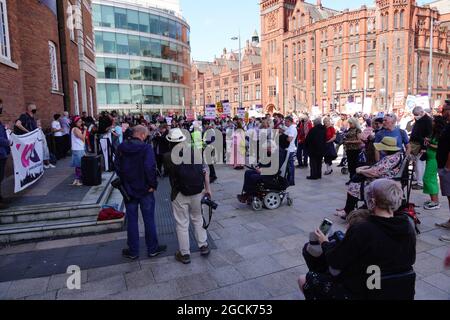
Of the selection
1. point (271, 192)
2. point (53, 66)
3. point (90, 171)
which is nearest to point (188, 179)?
point (271, 192)

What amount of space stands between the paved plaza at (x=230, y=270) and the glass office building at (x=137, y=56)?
38625 millimetres

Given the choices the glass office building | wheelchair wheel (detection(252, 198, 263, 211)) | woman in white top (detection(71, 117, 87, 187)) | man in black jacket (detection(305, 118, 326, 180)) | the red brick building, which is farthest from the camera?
the glass office building

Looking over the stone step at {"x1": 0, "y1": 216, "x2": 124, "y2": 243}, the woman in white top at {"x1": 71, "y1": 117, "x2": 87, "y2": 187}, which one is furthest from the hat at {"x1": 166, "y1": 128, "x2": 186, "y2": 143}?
the woman in white top at {"x1": 71, "y1": 117, "x2": 87, "y2": 187}

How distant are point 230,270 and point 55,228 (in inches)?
134

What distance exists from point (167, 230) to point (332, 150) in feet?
23.3

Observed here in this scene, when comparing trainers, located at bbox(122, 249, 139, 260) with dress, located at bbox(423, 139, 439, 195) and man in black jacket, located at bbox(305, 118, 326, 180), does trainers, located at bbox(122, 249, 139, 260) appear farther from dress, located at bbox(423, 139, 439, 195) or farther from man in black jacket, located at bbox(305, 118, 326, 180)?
man in black jacket, located at bbox(305, 118, 326, 180)

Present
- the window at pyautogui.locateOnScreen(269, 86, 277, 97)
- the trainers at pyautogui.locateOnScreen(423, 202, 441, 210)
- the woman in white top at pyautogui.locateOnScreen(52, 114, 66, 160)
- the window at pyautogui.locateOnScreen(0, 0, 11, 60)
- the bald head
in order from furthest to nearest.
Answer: the window at pyautogui.locateOnScreen(269, 86, 277, 97) < the woman in white top at pyautogui.locateOnScreen(52, 114, 66, 160) < the window at pyautogui.locateOnScreen(0, 0, 11, 60) < the trainers at pyautogui.locateOnScreen(423, 202, 441, 210) < the bald head

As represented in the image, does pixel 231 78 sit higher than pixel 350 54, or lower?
higher

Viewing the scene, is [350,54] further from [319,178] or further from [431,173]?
[431,173]

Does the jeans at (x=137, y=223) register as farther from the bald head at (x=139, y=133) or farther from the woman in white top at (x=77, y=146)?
the woman in white top at (x=77, y=146)

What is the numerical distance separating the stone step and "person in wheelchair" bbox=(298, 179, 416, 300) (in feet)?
14.9

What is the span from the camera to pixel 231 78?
94.3m

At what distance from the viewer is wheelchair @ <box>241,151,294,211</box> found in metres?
7.16

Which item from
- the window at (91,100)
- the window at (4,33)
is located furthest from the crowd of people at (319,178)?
the window at (91,100)
